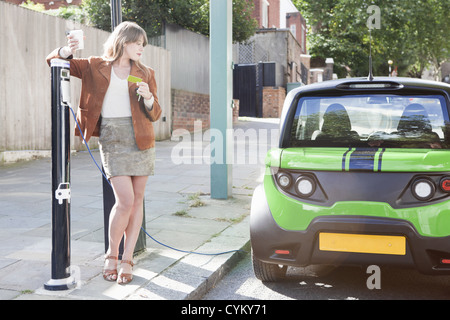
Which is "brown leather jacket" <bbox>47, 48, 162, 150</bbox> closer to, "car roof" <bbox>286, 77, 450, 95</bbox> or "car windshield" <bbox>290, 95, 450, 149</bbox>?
"car windshield" <bbox>290, 95, 450, 149</bbox>

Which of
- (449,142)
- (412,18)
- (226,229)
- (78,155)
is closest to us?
(449,142)

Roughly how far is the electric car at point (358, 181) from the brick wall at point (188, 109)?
11.4 m

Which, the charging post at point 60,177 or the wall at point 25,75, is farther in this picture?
the wall at point 25,75

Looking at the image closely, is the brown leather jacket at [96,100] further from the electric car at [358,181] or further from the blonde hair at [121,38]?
the electric car at [358,181]

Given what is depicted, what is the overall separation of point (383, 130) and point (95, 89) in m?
2.10

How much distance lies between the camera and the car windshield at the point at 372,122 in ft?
12.1

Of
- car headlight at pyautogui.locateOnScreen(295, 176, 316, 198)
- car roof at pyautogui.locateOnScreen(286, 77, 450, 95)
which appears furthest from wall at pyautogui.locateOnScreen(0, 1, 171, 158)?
car headlight at pyautogui.locateOnScreen(295, 176, 316, 198)

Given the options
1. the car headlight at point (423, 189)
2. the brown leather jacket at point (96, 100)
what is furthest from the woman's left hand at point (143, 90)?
the car headlight at point (423, 189)

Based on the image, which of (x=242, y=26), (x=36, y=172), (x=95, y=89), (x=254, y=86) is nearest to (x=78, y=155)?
(x=36, y=172)

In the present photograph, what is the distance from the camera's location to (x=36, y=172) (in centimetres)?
879

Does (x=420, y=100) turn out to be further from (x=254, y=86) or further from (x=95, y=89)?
(x=254, y=86)

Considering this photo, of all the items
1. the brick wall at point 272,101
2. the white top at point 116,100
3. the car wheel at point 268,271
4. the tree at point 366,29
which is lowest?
the car wheel at point 268,271

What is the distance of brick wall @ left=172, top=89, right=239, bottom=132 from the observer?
1540cm
